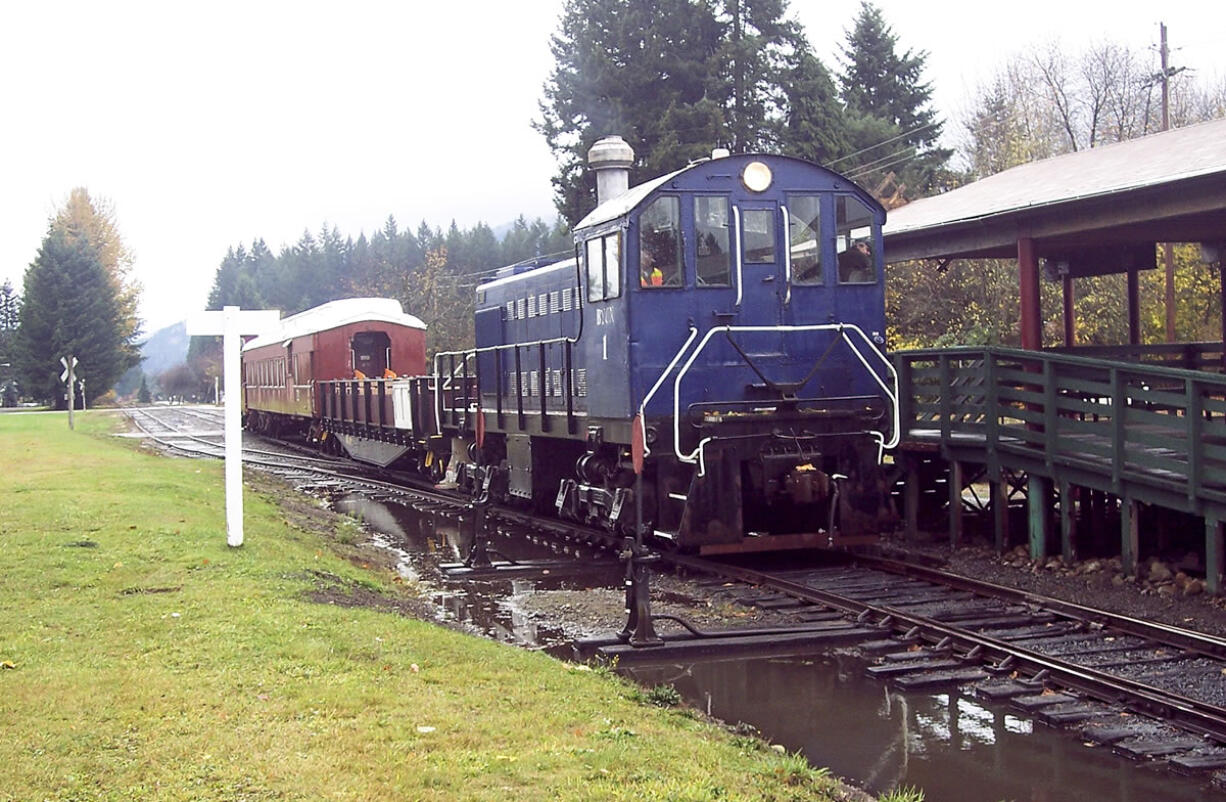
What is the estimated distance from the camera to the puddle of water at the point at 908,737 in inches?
239

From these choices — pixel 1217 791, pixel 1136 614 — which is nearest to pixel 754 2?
pixel 1136 614

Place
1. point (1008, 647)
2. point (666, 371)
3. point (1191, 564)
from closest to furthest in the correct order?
point (1008, 647) < point (1191, 564) < point (666, 371)

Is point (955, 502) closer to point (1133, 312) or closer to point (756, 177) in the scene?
point (756, 177)

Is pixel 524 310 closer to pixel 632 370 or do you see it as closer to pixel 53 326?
pixel 632 370

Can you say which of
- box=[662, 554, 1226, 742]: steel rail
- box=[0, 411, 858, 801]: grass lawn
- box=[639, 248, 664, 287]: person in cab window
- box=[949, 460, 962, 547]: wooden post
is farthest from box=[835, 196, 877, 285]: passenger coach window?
box=[0, 411, 858, 801]: grass lawn

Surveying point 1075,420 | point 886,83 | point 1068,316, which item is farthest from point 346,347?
point 886,83

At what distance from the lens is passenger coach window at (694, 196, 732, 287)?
12328mm

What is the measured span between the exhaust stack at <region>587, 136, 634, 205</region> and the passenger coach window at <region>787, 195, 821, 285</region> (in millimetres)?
3786

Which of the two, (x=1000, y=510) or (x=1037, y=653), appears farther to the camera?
(x=1000, y=510)

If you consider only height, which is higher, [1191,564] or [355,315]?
[355,315]

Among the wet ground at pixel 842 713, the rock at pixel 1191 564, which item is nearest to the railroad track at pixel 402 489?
the wet ground at pixel 842 713

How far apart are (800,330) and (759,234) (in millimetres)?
1119

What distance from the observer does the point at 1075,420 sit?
13094 mm

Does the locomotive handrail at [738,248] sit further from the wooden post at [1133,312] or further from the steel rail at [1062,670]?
the wooden post at [1133,312]
